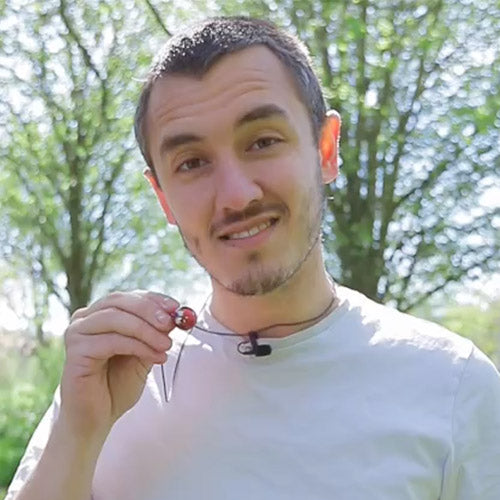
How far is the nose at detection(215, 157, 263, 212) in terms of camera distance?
1717 mm

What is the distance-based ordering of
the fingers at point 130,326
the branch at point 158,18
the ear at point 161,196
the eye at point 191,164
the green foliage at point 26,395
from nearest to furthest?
the fingers at point 130,326 → the eye at point 191,164 → the ear at point 161,196 → the branch at point 158,18 → the green foliage at point 26,395

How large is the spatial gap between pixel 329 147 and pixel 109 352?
61cm

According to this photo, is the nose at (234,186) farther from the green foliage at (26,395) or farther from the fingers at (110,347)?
the green foliage at (26,395)

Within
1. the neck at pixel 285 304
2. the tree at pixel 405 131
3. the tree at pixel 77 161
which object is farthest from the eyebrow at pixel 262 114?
the tree at pixel 77 161

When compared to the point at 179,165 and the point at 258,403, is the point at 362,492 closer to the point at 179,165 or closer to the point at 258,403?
the point at 258,403

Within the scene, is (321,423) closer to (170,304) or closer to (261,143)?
(170,304)

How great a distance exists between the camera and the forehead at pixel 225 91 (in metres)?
1.77

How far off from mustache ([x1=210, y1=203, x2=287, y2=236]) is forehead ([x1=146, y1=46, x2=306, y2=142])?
6.7 inches

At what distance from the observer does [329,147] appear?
1981 millimetres

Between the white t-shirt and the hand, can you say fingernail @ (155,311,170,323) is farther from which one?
the white t-shirt

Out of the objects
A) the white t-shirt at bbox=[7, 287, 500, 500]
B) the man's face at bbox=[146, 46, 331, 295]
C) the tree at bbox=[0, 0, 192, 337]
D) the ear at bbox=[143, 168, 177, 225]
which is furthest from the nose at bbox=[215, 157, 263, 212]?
the tree at bbox=[0, 0, 192, 337]

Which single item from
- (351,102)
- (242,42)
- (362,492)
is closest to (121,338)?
(362,492)

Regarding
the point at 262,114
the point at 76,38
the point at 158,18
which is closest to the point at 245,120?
the point at 262,114

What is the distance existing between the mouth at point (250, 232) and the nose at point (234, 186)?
4 centimetres
